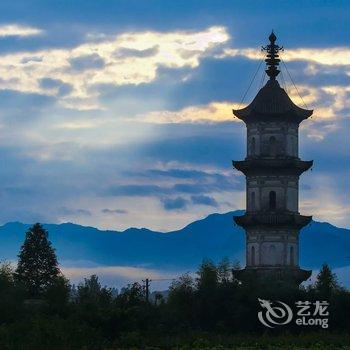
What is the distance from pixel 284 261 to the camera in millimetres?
82750

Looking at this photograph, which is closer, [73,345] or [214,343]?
[73,345]

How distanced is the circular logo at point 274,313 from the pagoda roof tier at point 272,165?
74.3 feet

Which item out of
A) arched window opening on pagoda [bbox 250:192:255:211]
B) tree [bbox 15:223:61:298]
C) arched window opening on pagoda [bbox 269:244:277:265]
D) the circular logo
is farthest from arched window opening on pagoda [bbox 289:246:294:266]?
the circular logo

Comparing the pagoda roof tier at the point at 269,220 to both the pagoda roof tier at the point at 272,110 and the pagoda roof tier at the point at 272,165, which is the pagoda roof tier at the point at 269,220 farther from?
the pagoda roof tier at the point at 272,110

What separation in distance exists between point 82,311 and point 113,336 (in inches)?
129

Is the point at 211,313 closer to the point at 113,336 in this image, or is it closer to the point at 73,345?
the point at 113,336

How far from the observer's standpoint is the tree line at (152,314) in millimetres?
44562

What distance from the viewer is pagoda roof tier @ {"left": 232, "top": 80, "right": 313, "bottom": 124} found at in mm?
82312

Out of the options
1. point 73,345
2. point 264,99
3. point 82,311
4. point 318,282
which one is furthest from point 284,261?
point 73,345

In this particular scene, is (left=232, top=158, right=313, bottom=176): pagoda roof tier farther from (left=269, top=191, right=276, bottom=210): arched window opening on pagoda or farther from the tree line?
the tree line

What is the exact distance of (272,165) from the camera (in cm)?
8231

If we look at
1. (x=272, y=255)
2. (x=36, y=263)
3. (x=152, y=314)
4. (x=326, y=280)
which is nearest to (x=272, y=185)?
(x=272, y=255)
